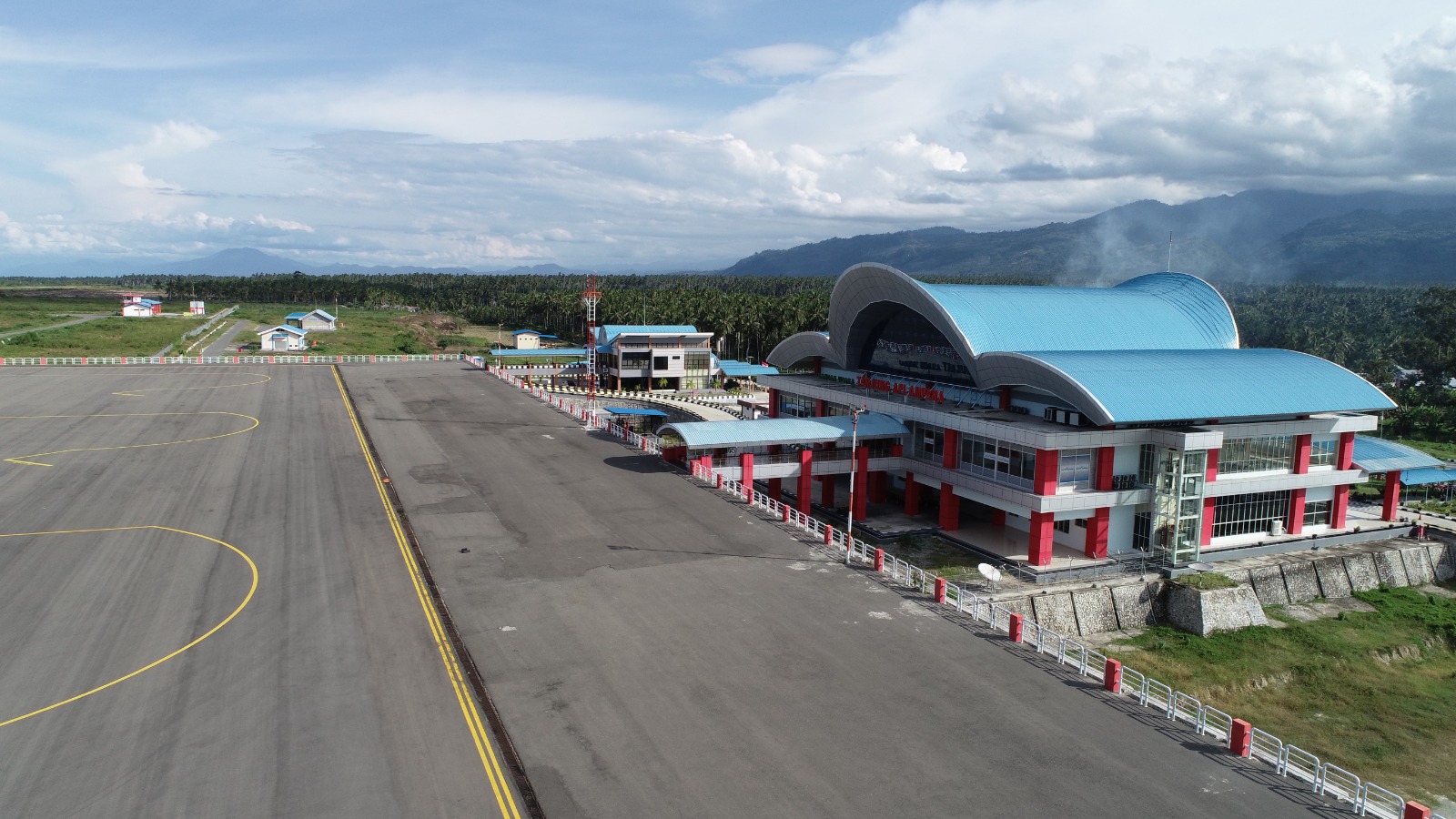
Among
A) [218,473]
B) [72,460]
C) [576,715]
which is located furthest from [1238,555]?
[72,460]

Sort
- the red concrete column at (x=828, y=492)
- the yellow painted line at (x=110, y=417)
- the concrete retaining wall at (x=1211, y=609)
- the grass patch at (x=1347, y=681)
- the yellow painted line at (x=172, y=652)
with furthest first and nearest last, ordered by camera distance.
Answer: the red concrete column at (x=828, y=492) < the yellow painted line at (x=110, y=417) < the concrete retaining wall at (x=1211, y=609) < the grass patch at (x=1347, y=681) < the yellow painted line at (x=172, y=652)

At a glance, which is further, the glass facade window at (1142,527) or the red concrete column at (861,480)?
the red concrete column at (861,480)

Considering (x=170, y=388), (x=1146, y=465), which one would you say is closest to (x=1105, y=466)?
(x=1146, y=465)

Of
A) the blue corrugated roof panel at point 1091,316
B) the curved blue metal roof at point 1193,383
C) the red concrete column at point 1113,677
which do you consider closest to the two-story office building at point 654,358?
the blue corrugated roof panel at point 1091,316

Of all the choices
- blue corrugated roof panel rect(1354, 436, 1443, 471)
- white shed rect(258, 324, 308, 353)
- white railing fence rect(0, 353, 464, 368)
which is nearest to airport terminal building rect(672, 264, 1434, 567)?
blue corrugated roof panel rect(1354, 436, 1443, 471)

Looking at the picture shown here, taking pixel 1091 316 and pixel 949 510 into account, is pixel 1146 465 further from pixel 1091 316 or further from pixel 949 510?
pixel 1091 316

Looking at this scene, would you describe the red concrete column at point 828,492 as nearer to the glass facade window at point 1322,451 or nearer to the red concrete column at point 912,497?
the red concrete column at point 912,497

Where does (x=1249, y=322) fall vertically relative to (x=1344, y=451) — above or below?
above
